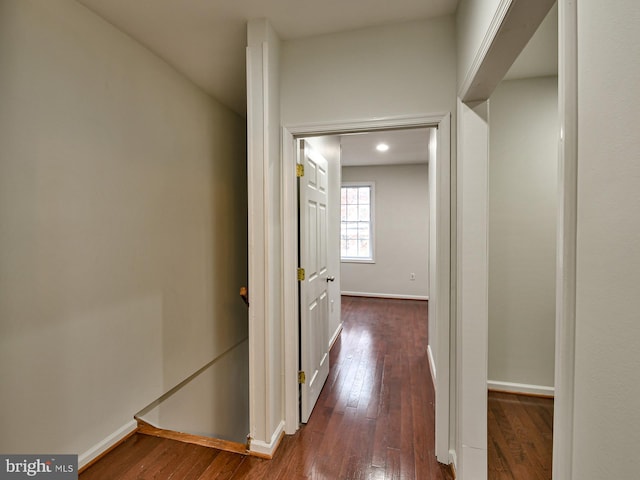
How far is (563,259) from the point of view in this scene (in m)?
0.64

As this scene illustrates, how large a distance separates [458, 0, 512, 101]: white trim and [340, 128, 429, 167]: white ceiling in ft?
7.10

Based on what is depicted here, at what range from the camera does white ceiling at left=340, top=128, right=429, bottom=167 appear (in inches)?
166

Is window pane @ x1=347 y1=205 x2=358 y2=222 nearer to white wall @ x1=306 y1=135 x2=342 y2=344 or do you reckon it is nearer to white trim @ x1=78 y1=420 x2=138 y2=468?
white wall @ x1=306 y1=135 x2=342 y2=344

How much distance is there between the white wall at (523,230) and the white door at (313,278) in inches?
57.3

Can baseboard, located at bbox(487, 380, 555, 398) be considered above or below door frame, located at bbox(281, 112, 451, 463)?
below

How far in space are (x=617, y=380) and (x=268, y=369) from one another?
66.8 inches

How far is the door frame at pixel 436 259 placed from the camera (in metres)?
1.79

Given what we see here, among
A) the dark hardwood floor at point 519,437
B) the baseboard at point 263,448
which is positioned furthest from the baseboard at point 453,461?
the baseboard at point 263,448

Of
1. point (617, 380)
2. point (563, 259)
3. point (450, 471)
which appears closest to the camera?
point (617, 380)

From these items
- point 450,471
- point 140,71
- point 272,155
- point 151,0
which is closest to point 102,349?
point 272,155

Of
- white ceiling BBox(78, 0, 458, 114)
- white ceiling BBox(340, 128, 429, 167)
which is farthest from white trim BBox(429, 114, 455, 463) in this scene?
white ceiling BBox(340, 128, 429, 167)

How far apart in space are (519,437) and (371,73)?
259 cm

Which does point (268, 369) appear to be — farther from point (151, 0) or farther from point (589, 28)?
point (151, 0)
